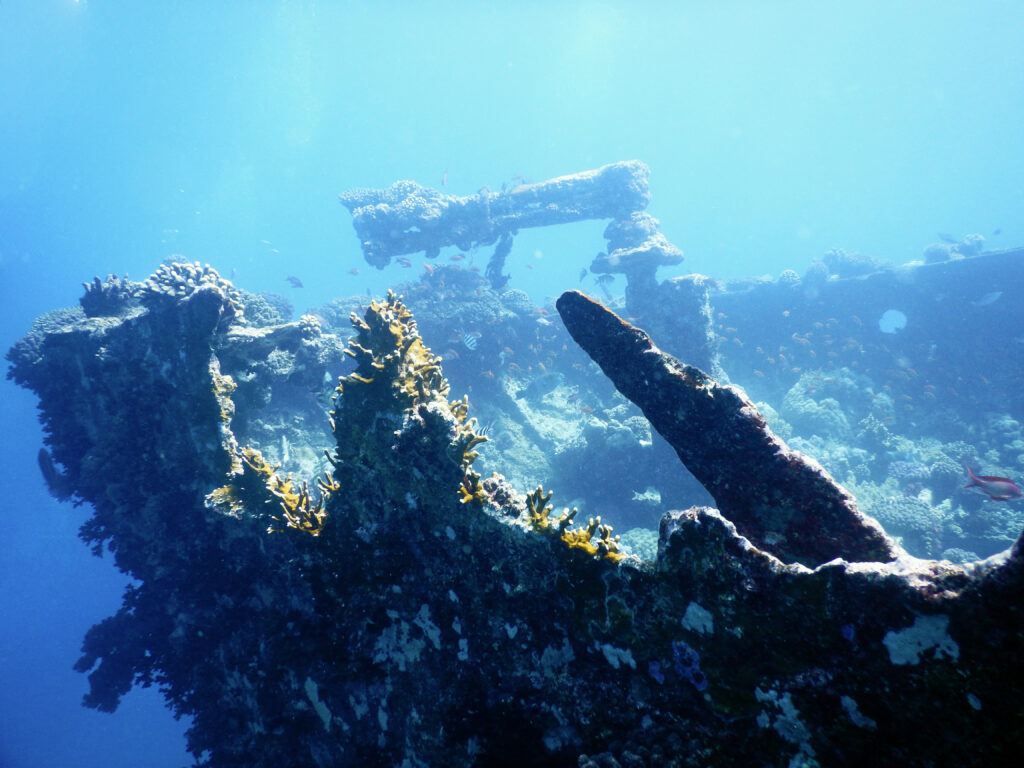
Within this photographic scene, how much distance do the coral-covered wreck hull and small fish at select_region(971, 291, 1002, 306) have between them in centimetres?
2038

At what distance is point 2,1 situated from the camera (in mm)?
58719

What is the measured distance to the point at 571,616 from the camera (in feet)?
7.76

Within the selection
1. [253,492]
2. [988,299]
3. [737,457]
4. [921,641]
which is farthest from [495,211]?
[921,641]

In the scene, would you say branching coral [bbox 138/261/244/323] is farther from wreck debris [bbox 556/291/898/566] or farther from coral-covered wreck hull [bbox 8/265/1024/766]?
wreck debris [bbox 556/291/898/566]

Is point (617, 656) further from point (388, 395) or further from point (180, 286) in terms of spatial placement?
point (180, 286)

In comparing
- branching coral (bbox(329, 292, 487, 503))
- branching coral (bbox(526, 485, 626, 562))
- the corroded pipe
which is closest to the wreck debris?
branching coral (bbox(526, 485, 626, 562))

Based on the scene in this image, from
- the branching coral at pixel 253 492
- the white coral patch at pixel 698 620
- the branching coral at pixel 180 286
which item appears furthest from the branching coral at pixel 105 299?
the white coral patch at pixel 698 620

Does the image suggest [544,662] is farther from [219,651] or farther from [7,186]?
[7,186]

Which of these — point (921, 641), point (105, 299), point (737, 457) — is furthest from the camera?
point (105, 299)

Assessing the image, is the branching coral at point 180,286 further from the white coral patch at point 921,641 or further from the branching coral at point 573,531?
the white coral patch at point 921,641

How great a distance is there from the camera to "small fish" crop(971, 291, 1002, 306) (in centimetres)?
1531

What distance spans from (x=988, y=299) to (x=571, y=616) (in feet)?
71.3

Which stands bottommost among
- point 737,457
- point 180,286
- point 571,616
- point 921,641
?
point 921,641

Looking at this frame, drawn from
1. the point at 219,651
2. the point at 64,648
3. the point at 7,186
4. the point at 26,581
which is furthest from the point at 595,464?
the point at 7,186
